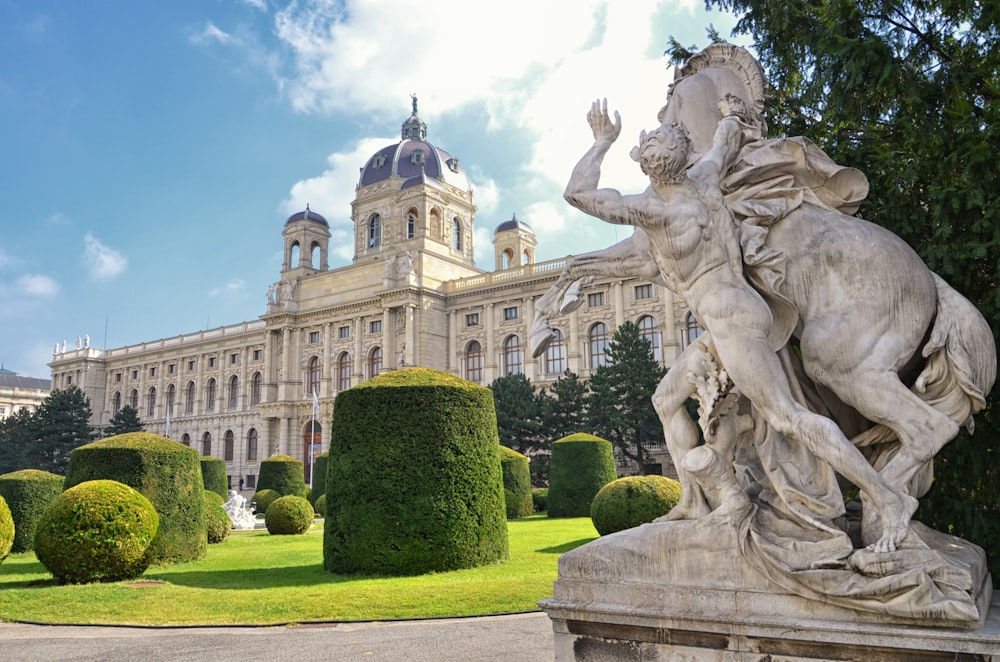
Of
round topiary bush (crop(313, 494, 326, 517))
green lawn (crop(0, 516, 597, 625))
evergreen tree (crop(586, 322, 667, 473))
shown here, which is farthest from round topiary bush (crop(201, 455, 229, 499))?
evergreen tree (crop(586, 322, 667, 473))

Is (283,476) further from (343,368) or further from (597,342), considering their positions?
(343,368)

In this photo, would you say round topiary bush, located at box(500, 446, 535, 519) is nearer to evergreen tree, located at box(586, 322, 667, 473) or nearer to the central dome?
evergreen tree, located at box(586, 322, 667, 473)

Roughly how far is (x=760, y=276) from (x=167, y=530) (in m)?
10.0

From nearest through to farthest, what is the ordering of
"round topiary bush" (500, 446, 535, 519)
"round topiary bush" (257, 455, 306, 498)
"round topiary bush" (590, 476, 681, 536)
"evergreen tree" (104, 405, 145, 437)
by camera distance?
"round topiary bush" (590, 476, 681, 536), "round topiary bush" (500, 446, 535, 519), "round topiary bush" (257, 455, 306, 498), "evergreen tree" (104, 405, 145, 437)

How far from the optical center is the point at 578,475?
19141mm

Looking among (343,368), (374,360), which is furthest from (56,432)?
(374,360)

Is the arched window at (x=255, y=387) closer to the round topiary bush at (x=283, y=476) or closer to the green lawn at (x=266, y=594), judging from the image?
the round topiary bush at (x=283, y=476)

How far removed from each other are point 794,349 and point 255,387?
5178 cm

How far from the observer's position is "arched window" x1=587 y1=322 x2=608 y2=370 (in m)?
36.9

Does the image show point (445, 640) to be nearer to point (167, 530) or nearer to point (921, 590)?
point (921, 590)

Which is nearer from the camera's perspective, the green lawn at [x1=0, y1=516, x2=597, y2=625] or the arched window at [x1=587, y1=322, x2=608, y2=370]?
the green lawn at [x1=0, y1=516, x2=597, y2=625]

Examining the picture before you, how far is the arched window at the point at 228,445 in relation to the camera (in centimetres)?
5250

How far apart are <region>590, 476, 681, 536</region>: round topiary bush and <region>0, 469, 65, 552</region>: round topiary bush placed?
9.99 metres

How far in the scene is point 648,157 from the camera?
305 cm
